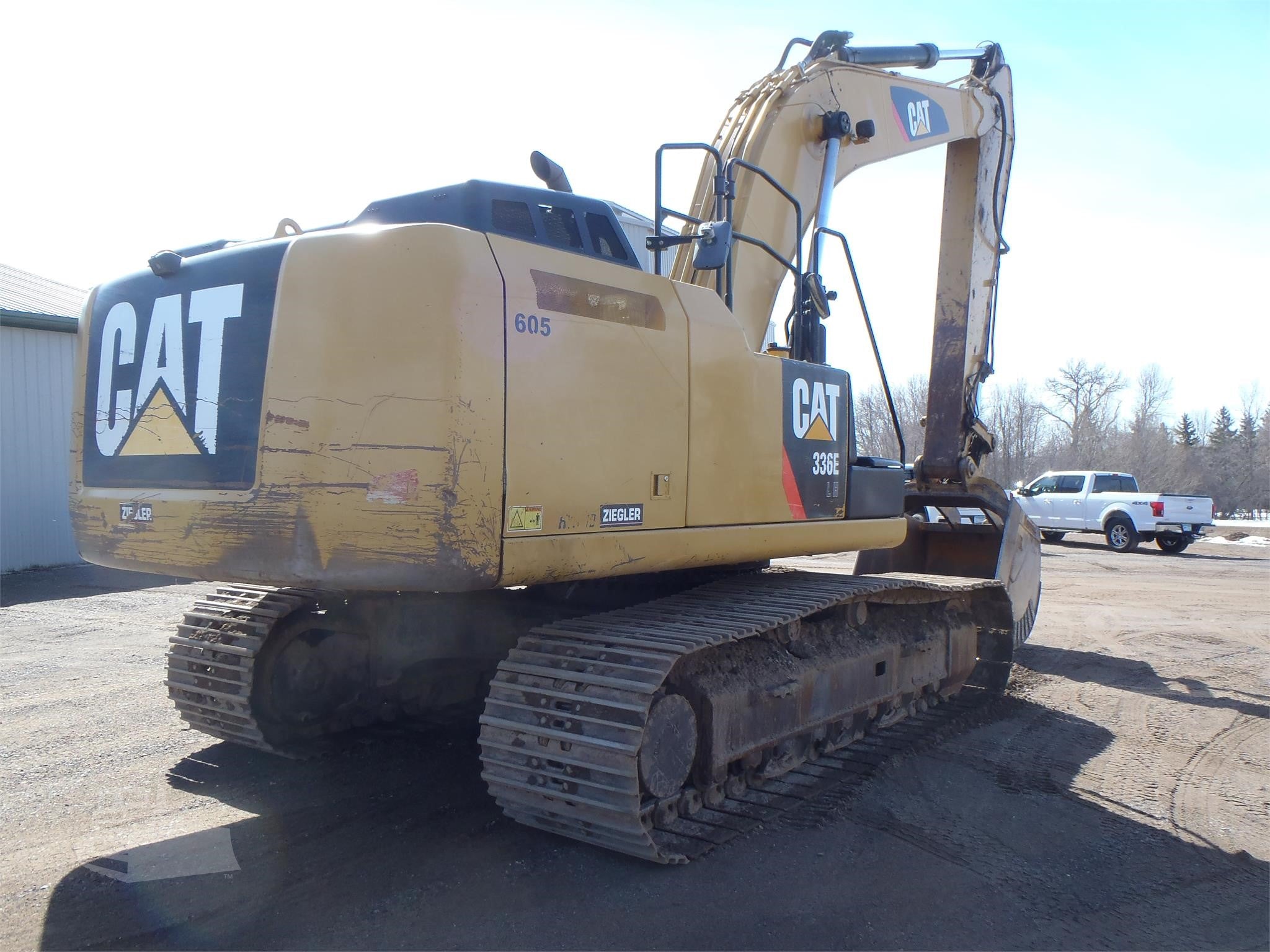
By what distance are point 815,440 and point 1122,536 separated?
62.1ft

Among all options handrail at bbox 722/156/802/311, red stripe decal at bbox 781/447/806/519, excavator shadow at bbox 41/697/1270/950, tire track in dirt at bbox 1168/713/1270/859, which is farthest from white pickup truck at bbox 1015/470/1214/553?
excavator shadow at bbox 41/697/1270/950

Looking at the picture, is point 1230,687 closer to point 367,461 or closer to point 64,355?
point 367,461

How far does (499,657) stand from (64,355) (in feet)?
40.1

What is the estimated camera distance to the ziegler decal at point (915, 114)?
7.36 m

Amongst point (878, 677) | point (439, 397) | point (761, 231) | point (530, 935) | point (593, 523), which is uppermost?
point (761, 231)

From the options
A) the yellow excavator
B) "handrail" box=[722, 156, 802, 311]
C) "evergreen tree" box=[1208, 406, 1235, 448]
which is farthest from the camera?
"evergreen tree" box=[1208, 406, 1235, 448]

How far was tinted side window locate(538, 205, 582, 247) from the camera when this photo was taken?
4281 millimetres

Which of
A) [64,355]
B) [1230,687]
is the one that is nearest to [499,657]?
[1230,687]

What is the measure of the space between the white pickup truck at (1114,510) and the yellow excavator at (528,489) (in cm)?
1533

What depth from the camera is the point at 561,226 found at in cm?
434

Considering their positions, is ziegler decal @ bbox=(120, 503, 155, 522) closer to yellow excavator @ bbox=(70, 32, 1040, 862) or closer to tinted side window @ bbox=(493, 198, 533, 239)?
yellow excavator @ bbox=(70, 32, 1040, 862)

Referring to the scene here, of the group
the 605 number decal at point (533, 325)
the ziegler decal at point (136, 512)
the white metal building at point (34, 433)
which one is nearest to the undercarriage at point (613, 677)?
the ziegler decal at point (136, 512)

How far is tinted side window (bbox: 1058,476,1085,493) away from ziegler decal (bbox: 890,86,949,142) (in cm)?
1734

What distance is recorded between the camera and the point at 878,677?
18.9 ft
